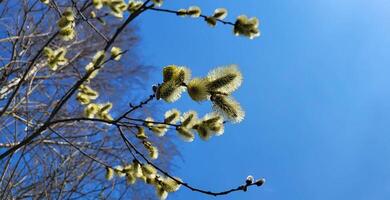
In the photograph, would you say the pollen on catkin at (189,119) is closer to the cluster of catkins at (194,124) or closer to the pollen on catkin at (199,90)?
the cluster of catkins at (194,124)

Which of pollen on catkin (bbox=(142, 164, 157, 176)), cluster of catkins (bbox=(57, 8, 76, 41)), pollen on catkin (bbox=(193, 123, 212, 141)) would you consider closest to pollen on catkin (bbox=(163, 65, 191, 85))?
pollen on catkin (bbox=(193, 123, 212, 141))

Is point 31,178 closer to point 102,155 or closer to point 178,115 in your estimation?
point 102,155

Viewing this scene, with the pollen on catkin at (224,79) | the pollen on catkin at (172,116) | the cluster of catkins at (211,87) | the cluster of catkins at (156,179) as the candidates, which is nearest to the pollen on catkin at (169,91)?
the cluster of catkins at (211,87)

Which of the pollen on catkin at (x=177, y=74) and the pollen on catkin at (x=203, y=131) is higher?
the pollen on catkin at (x=177, y=74)

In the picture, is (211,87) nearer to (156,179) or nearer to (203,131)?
(203,131)

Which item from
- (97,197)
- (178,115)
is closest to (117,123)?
(178,115)

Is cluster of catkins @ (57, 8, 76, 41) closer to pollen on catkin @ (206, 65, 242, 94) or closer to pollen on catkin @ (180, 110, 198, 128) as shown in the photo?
pollen on catkin @ (180, 110, 198, 128)

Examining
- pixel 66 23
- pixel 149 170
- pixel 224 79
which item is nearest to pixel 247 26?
pixel 224 79
